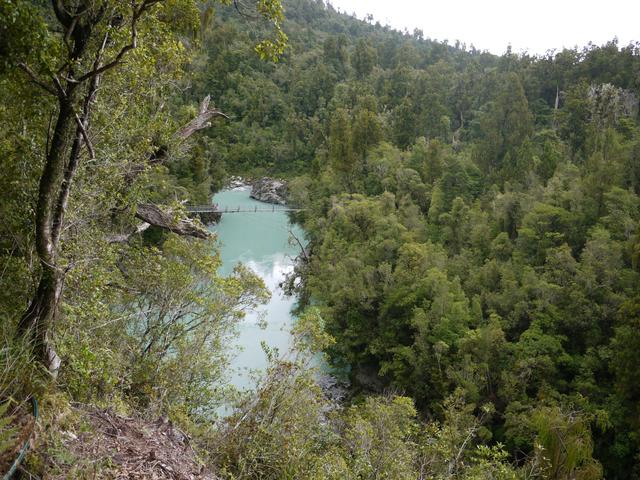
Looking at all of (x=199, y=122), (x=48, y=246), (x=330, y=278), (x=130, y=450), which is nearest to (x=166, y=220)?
(x=199, y=122)

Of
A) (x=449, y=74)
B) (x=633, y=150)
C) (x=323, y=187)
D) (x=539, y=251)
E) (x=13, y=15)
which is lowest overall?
(x=13, y=15)

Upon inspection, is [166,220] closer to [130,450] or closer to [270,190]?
[130,450]

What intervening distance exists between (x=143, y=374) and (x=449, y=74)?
3995cm

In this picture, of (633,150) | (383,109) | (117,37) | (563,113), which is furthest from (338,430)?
(383,109)

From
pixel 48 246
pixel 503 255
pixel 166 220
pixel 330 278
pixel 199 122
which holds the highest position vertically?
pixel 503 255

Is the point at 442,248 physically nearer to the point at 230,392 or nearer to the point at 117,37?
the point at 230,392

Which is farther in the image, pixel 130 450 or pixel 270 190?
pixel 270 190

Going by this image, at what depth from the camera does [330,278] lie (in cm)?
1506

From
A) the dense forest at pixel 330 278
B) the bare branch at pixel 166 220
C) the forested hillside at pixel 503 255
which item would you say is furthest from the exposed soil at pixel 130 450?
the forested hillside at pixel 503 255

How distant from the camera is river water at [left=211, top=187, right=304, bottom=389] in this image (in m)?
13.4

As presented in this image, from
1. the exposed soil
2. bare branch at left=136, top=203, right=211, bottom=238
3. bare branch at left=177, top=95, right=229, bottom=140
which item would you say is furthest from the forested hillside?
bare branch at left=177, top=95, right=229, bottom=140

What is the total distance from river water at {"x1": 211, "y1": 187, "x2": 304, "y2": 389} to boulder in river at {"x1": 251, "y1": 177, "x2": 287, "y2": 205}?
62 cm

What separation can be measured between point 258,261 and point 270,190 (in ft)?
43.2

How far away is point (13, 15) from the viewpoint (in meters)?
2.26
